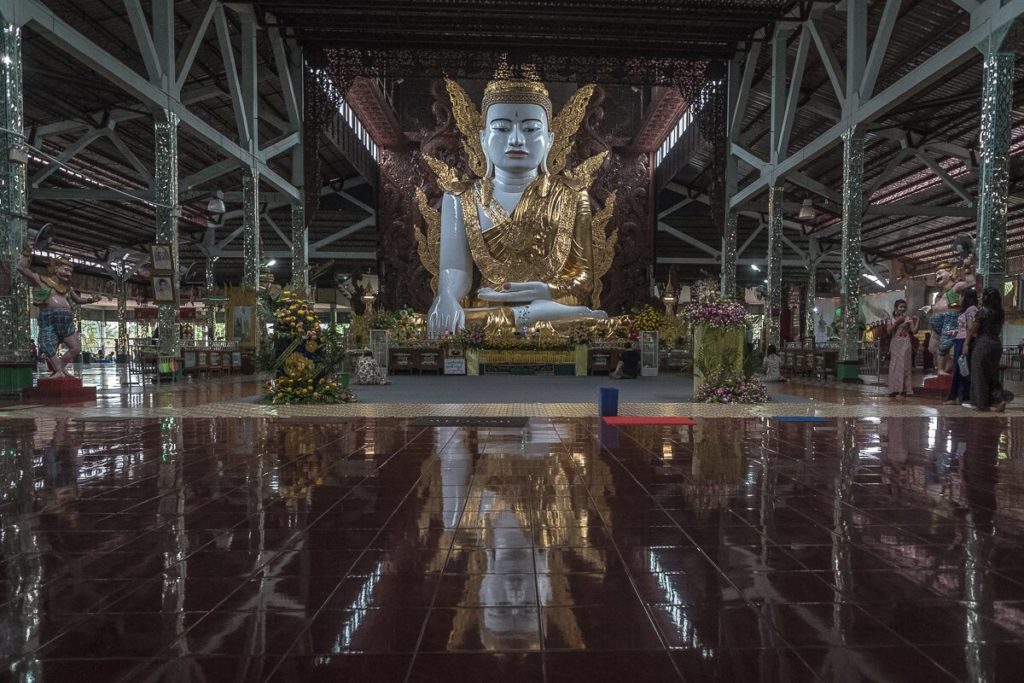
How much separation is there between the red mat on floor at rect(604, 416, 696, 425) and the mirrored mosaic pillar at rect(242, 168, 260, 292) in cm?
1072

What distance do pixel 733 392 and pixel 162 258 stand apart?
9.47m

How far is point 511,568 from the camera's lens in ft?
7.96

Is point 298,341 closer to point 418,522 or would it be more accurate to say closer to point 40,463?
point 40,463

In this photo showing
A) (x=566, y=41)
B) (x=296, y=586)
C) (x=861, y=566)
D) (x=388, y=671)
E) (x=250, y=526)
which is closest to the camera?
(x=388, y=671)

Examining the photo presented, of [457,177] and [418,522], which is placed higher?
[457,177]

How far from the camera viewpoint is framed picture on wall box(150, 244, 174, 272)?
36.1 ft

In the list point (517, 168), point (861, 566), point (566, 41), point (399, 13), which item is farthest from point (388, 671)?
point (517, 168)

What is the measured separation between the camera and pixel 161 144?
11.6 meters

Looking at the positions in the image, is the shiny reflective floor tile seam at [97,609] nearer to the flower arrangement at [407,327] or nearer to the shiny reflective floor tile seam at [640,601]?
the shiny reflective floor tile seam at [640,601]

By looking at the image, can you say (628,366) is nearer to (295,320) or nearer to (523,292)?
(523,292)

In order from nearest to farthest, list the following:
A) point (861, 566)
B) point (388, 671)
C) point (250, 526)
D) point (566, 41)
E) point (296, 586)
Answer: point (388, 671) → point (296, 586) → point (861, 566) → point (250, 526) → point (566, 41)

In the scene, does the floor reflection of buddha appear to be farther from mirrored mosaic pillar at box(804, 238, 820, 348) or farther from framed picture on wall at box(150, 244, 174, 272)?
mirrored mosaic pillar at box(804, 238, 820, 348)

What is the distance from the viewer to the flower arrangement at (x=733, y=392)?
30.4ft

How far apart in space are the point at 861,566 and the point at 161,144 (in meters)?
12.7
